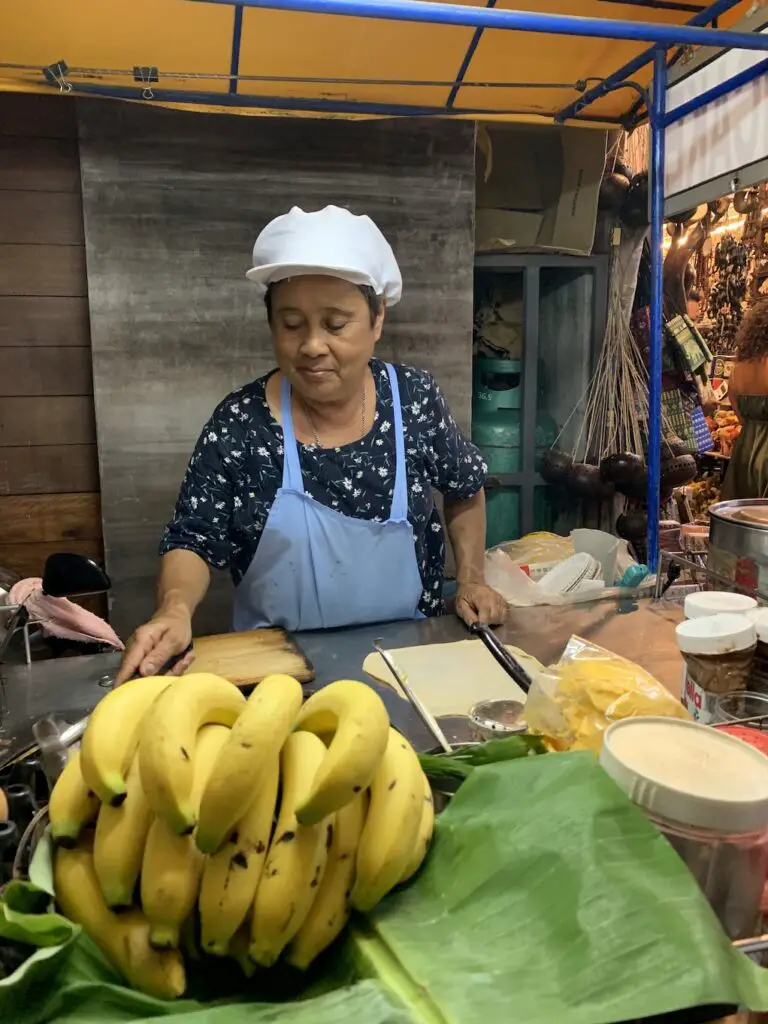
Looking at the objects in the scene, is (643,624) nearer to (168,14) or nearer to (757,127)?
(757,127)

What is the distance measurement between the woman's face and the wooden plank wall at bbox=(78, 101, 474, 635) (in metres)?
1.04

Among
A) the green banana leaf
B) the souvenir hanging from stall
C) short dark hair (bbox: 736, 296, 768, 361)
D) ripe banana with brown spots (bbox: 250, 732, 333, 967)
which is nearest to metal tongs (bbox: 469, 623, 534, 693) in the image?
the green banana leaf

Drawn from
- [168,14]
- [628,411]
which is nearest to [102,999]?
[168,14]

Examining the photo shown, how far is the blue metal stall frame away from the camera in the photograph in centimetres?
156

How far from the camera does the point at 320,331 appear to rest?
71.5 inches

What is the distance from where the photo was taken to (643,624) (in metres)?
1.89

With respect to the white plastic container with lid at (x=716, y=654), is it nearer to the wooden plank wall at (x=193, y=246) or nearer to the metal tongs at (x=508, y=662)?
the metal tongs at (x=508, y=662)

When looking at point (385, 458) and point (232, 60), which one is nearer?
point (385, 458)

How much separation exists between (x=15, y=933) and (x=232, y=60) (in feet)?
8.44

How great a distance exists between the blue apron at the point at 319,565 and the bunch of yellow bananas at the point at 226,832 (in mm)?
1231

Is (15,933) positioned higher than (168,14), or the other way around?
(168,14)

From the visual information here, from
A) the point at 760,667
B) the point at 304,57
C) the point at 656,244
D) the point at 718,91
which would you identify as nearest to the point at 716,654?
the point at 760,667

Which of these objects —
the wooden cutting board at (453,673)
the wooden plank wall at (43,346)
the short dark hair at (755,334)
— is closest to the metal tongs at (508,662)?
the wooden cutting board at (453,673)

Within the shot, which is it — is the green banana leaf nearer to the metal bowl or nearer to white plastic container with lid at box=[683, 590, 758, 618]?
the metal bowl
